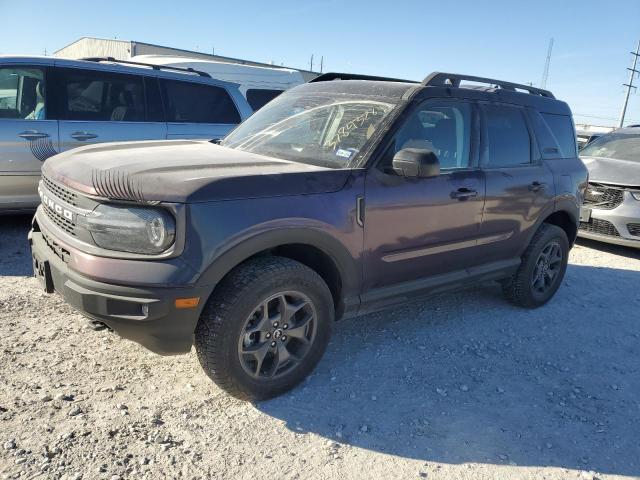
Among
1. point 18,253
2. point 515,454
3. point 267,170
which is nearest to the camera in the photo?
point 515,454

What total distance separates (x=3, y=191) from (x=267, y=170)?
3.74 metres

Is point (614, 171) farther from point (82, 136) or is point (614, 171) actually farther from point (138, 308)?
point (138, 308)

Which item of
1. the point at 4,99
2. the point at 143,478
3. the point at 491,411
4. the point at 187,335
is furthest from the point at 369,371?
the point at 4,99

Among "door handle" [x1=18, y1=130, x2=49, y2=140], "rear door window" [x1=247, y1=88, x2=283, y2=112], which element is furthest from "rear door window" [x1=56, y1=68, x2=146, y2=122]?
"rear door window" [x1=247, y1=88, x2=283, y2=112]

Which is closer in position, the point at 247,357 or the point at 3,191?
the point at 247,357

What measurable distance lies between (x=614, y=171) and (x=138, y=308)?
7.17 m

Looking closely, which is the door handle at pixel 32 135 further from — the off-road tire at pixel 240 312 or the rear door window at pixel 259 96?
the rear door window at pixel 259 96

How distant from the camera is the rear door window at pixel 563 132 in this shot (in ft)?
16.1

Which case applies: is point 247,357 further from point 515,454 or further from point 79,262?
point 515,454

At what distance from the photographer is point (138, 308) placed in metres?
2.57

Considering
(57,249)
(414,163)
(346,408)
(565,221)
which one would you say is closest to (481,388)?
(346,408)

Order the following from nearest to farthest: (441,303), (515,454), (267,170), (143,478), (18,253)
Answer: (143,478)
(515,454)
(267,170)
(441,303)
(18,253)

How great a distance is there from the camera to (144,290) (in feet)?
8.30

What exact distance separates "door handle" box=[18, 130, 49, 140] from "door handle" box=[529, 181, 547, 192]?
186 inches
